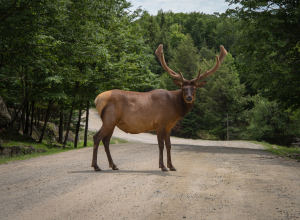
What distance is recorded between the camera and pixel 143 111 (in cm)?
810

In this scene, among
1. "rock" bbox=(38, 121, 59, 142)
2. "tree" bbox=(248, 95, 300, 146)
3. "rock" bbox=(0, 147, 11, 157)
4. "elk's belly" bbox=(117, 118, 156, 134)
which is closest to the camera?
"elk's belly" bbox=(117, 118, 156, 134)

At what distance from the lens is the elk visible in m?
7.87

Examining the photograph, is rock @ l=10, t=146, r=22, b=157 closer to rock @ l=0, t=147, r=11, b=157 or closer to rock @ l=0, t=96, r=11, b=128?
rock @ l=0, t=147, r=11, b=157

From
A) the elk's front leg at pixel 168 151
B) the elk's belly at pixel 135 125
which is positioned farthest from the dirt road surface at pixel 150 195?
the elk's belly at pixel 135 125

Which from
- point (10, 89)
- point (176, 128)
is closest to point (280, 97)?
point (10, 89)

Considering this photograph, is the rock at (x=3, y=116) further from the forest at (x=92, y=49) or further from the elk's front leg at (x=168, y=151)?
the elk's front leg at (x=168, y=151)

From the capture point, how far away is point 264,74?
47.8ft

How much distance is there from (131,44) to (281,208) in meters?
21.5

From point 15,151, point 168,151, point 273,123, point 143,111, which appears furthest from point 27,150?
point 273,123

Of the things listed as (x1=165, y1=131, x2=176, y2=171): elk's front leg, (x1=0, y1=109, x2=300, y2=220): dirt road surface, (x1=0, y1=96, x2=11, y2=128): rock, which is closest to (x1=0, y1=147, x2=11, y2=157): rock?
(x1=0, y1=96, x2=11, y2=128): rock

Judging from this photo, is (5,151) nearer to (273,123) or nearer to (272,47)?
(272,47)

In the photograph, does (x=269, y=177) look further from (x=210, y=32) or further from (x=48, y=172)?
(x=210, y=32)

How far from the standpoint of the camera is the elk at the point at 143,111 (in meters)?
7.87

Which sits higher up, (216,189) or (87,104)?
(87,104)
